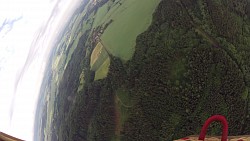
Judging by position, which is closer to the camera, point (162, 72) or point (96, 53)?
point (162, 72)

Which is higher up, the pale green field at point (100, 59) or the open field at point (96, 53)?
the open field at point (96, 53)

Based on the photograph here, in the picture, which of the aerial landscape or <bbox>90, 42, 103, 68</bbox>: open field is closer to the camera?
the aerial landscape

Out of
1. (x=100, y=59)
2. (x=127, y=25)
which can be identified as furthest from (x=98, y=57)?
(x=127, y=25)

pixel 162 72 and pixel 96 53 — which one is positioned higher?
pixel 96 53

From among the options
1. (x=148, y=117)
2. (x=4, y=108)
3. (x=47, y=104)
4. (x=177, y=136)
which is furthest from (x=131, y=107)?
(x=4, y=108)

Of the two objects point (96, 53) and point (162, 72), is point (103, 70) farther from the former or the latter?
point (162, 72)

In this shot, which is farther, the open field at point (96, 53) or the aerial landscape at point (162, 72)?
the open field at point (96, 53)

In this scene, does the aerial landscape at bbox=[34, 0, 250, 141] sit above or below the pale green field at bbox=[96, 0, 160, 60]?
below

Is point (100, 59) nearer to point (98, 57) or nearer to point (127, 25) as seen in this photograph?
point (98, 57)
